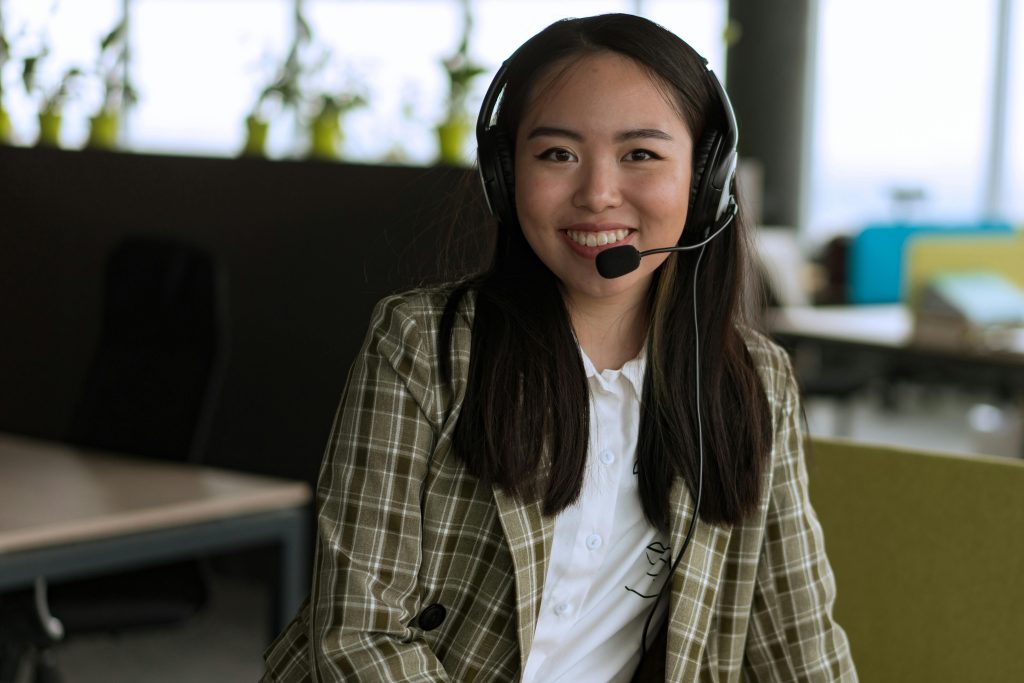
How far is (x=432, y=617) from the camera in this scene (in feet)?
3.92

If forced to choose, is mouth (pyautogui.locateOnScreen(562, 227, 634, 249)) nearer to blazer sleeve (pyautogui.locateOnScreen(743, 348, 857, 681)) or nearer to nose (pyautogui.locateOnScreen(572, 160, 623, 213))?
nose (pyautogui.locateOnScreen(572, 160, 623, 213))

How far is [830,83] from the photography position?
27.7 ft

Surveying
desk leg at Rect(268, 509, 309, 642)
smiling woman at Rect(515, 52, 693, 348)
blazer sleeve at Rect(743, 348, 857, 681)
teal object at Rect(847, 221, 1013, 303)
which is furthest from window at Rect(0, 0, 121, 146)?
blazer sleeve at Rect(743, 348, 857, 681)

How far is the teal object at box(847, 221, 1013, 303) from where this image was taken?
16.7 ft

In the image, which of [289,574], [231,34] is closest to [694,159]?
[289,574]

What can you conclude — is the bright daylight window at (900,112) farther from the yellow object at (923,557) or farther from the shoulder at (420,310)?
the shoulder at (420,310)

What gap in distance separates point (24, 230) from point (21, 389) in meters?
0.49

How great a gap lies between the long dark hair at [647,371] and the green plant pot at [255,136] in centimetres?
233

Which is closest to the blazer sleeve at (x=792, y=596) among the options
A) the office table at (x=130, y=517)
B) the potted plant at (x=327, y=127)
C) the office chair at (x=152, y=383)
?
the office table at (x=130, y=517)

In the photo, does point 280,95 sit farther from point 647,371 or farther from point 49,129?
point 647,371

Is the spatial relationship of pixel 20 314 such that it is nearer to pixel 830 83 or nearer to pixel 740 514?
pixel 740 514

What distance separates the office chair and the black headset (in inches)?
54.8

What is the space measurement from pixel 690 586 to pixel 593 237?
350 mm

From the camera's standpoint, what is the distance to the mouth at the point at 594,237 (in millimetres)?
1200
